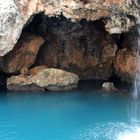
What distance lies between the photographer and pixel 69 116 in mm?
18047

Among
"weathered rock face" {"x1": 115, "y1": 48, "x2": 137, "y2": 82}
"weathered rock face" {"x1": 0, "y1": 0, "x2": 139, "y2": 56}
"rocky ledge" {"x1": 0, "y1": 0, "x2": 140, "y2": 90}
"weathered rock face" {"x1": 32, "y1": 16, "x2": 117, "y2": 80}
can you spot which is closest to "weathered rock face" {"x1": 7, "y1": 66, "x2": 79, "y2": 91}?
"rocky ledge" {"x1": 0, "y1": 0, "x2": 140, "y2": 90}

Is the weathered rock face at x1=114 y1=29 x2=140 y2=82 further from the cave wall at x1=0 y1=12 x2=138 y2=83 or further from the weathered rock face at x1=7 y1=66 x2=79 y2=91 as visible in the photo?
the weathered rock face at x1=7 y1=66 x2=79 y2=91

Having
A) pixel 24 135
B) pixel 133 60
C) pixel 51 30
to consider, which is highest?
pixel 51 30

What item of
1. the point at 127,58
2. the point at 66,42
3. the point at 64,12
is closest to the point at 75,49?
the point at 66,42

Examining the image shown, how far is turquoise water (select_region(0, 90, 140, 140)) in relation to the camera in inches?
626

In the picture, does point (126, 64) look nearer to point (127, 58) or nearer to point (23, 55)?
point (127, 58)

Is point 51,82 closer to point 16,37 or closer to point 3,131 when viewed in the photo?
point 16,37

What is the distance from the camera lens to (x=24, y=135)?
52.4 feet

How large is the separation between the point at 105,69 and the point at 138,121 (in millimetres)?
7437

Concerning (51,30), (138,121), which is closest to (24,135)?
(138,121)

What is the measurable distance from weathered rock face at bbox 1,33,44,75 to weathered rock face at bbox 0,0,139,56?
1.80 m

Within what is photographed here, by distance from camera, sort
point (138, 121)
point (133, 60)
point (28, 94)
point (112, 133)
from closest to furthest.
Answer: point (112, 133)
point (138, 121)
point (28, 94)
point (133, 60)

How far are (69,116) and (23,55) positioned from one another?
568 centimetres

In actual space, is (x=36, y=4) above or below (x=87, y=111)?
above
